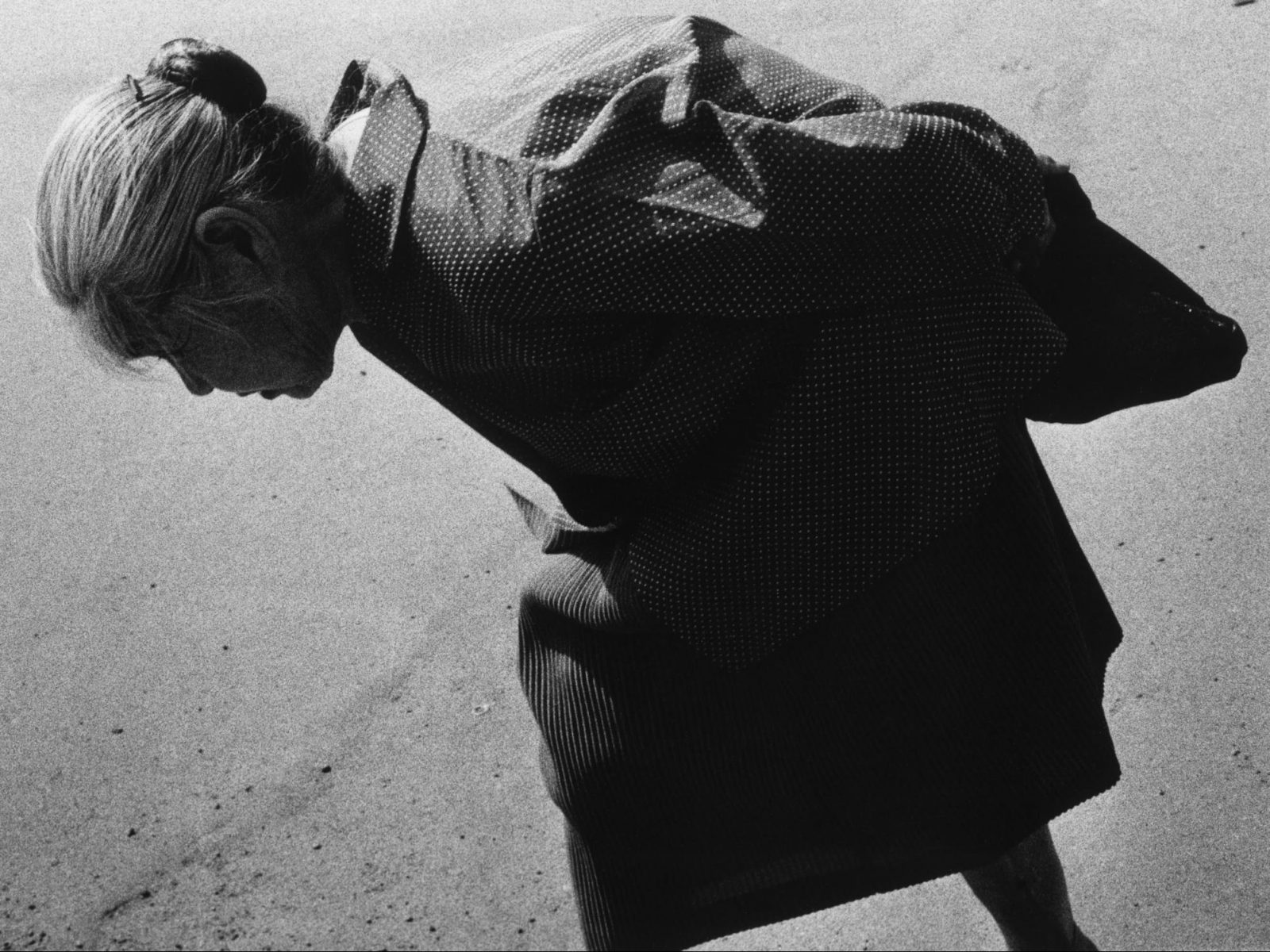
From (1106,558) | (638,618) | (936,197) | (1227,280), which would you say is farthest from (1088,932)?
(1227,280)

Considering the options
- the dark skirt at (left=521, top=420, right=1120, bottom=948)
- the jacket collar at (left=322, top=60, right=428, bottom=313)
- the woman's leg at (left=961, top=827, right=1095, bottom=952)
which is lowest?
the woman's leg at (left=961, top=827, right=1095, bottom=952)

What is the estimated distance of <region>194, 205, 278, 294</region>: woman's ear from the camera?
1.59m

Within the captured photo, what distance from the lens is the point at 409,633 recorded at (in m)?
3.23

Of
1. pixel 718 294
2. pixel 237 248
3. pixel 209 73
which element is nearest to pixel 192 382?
pixel 237 248

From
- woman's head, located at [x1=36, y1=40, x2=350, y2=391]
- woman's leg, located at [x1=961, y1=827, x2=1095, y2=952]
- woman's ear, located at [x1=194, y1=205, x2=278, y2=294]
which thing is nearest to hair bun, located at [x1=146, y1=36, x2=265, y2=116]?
woman's head, located at [x1=36, y1=40, x2=350, y2=391]

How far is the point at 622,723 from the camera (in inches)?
71.7

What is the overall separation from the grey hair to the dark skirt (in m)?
0.63

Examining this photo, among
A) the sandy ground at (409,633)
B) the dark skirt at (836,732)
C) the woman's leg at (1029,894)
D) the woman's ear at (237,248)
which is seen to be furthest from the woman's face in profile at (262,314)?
the woman's leg at (1029,894)

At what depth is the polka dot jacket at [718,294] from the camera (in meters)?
1.46

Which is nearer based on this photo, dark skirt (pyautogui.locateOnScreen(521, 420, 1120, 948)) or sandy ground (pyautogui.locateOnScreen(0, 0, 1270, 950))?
dark skirt (pyautogui.locateOnScreen(521, 420, 1120, 948))

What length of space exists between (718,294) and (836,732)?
651 millimetres

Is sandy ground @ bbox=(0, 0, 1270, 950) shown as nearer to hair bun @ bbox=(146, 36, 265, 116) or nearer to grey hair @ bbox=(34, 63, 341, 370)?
grey hair @ bbox=(34, 63, 341, 370)

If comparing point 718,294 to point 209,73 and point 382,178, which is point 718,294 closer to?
point 382,178

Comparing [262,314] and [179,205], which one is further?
[262,314]
